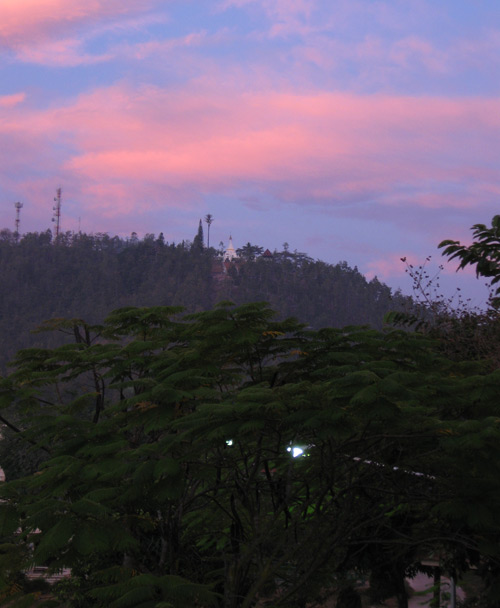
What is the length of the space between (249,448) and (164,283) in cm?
17153

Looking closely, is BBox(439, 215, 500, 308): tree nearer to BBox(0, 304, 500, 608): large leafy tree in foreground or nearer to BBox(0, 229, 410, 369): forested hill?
BBox(0, 304, 500, 608): large leafy tree in foreground

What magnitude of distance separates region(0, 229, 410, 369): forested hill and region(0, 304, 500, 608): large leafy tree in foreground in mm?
147508

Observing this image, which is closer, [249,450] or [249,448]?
[249,450]

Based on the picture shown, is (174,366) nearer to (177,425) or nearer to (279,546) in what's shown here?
(177,425)

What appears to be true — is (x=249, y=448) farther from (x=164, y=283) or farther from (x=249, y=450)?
(x=164, y=283)

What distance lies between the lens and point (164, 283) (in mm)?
181000

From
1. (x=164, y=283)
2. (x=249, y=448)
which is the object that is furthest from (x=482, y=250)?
(x=164, y=283)

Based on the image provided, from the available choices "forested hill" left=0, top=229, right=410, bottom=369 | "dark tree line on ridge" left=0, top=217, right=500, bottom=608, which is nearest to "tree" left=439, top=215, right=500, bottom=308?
"dark tree line on ridge" left=0, top=217, right=500, bottom=608

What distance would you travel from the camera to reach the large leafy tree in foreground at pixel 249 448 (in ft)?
26.4

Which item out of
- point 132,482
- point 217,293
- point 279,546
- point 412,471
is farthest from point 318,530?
point 217,293

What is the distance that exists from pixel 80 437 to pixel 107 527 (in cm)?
242

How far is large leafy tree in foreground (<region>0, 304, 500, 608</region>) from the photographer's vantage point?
8.05 m

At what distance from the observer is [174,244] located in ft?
642

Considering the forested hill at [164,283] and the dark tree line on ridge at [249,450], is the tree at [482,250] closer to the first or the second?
the dark tree line on ridge at [249,450]
